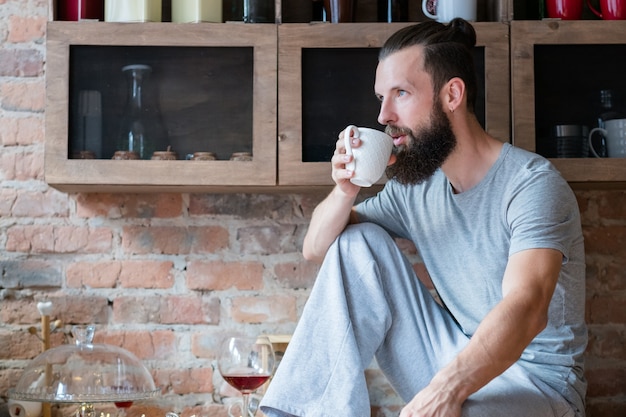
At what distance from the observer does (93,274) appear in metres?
2.30

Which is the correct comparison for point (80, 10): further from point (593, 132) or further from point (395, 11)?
point (593, 132)

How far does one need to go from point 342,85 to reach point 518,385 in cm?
84

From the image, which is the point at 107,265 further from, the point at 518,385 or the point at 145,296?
the point at 518,385

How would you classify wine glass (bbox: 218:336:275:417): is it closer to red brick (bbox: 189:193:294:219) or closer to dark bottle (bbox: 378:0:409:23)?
red brick (bbox: 189:193:294:219)

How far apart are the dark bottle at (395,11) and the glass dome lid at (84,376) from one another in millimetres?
1063

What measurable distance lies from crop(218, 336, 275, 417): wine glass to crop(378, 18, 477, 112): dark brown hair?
0.72m

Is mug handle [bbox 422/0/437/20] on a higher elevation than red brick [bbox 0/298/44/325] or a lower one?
higher

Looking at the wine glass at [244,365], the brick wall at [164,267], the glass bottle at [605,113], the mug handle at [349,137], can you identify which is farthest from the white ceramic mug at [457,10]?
the wine glass at [244,365]

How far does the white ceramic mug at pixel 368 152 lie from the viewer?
70.1 inches

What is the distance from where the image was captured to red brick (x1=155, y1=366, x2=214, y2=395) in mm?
2291

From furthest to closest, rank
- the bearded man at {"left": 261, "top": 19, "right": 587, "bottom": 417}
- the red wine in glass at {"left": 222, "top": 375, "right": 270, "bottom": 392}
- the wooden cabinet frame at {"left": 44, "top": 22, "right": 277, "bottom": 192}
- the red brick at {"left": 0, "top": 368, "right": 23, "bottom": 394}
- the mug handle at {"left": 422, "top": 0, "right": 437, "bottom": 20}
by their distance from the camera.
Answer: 1. the red brick at {"left": 0, "top": 368, "right": 23, "bottom": 394}
2. the mug handle at {"left": 422, "top": 0, "right": 437, "bottom": 20}
3. the wooden cabinet frame at {"left": 44, "top": 22, "right": 277, "bottom": 192}
4. the red wine in glass at {"left": 222, "top": 375, "right": 270, "bottom": 392}
5. the bearded man at {"left": 261, "top": 19, "right": 587, "bottom": 417}

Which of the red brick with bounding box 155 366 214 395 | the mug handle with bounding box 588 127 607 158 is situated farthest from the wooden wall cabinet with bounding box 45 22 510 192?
the red brick with bounding box 155 366 214 395

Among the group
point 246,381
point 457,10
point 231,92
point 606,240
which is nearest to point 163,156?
point 231,92

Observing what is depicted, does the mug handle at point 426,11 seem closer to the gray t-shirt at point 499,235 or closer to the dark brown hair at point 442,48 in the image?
the dark brown hair at point 442,48
